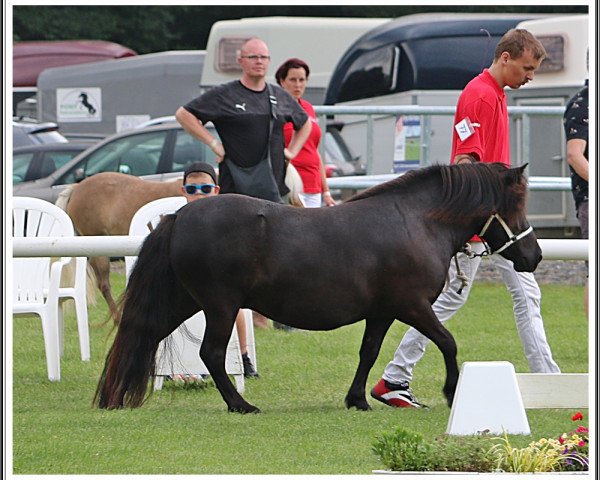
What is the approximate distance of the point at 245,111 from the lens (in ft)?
29.1

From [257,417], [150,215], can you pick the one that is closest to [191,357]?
[257,417]

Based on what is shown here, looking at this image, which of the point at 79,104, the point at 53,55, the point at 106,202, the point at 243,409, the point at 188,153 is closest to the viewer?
the point at 243,409

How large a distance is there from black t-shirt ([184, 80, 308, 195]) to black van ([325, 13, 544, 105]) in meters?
9.31

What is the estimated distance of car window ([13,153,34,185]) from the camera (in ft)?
62.1

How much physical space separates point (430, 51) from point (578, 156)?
1002 cm

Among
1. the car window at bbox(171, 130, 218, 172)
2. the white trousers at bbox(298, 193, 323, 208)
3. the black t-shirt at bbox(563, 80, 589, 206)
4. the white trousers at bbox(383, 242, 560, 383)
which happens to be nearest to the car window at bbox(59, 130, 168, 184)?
the car window at bbox(171, 130, 218, 172)

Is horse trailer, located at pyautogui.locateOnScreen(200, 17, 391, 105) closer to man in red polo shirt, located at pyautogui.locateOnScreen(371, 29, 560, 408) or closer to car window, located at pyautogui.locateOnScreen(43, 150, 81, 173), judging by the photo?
car window, located at pyautogui.locateOnScreen(43, 150, 81, 173)

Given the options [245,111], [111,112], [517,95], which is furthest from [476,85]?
[111,112]

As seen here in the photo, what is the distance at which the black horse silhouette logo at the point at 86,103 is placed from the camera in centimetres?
2856

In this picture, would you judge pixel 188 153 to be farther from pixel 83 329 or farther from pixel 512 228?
pixel 512 228

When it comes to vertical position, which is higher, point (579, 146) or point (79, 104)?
point (579, 146)

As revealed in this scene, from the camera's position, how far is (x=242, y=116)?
8.86m

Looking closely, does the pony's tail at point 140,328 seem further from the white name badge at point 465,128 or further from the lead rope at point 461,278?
the white name badge at point 465,128

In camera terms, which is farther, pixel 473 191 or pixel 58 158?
pixel 58 158
